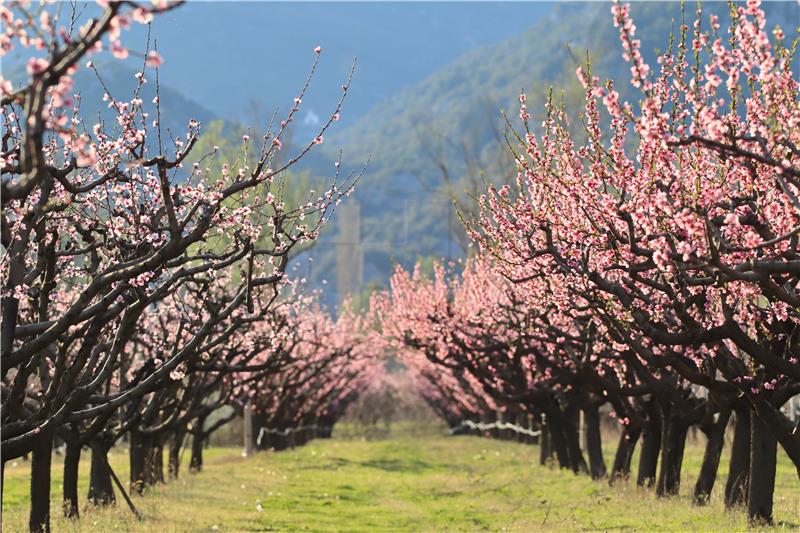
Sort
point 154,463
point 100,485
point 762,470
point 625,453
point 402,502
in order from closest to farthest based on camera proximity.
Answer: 1. point 762,470
2. point 100,485
3. point 402,502
4. point 625,453
5. point 154,463

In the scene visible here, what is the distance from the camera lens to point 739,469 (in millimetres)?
20516

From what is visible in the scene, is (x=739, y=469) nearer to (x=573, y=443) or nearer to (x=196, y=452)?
(x=573, y=443)

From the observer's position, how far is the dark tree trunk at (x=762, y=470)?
18.0 meters

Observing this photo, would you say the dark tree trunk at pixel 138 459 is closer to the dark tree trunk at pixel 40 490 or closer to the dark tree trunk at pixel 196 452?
the dark tree trunk at pixel 40 490

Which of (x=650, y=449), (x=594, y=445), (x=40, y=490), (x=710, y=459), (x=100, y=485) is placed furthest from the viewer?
(x=594, y=445)

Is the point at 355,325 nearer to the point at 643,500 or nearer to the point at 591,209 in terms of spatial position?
the point at 643,500

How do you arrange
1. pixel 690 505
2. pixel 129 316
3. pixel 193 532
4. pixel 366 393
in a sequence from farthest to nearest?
1. pixel 366 393
2. pixel 690 505
3. pixel 193 532
4. pixel 129 316

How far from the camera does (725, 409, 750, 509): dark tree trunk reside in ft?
66.6

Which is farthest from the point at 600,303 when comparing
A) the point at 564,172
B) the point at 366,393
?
the point at 366,393

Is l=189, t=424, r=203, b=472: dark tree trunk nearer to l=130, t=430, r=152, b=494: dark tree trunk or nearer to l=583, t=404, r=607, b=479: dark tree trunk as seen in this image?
l=130, t=430, r=152, b=494: dark tree trunk

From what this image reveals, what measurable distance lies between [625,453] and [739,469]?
8.96m

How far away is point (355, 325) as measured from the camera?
66.3m

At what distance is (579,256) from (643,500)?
10347mm

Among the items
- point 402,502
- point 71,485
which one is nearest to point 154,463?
point 402,502
